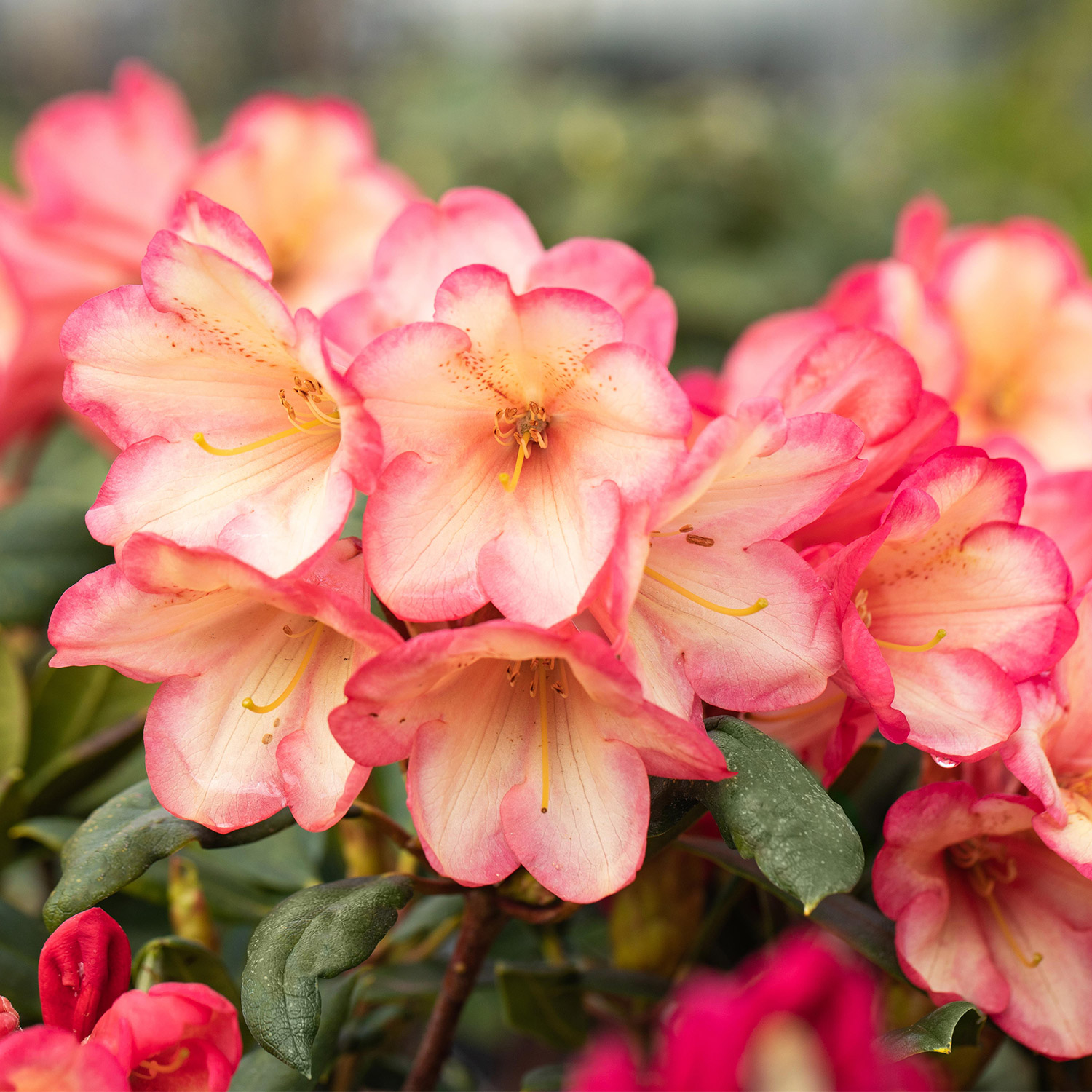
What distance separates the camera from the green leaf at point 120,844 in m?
0.59

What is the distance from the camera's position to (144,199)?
1.29 metres

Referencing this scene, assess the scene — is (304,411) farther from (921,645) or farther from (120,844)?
(921,645)

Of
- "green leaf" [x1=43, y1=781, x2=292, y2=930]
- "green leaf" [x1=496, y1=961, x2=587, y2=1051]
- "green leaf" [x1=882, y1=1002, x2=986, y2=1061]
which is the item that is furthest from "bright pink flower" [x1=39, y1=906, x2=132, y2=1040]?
"green leaf" [x1=882, y1=1002, x2=986, y2=1061]

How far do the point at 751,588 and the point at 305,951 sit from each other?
297mm

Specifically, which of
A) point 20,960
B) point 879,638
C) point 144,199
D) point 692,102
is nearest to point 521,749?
point 879,638

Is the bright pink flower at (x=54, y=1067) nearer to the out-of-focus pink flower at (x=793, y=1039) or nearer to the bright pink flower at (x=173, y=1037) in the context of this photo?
the bright pink flower at (x=173, y=1037)

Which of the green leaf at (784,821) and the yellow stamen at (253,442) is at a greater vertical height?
the yellow stamen at (253,442)

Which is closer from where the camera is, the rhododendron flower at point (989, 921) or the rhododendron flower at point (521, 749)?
the rhododendron flower at point (521, 749)

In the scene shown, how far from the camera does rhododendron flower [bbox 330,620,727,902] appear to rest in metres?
0.50

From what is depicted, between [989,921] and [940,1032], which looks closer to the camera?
[940,1032]

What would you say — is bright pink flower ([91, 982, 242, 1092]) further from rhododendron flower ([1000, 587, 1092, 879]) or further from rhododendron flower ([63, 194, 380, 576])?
rhododendron flower ([1000, 587, 1092, 879])

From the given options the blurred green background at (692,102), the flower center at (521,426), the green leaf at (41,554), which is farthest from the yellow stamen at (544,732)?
the blurred green background at (692,102)

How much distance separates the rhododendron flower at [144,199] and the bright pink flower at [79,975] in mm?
751

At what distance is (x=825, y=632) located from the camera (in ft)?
1.85
